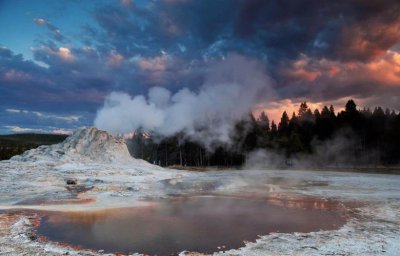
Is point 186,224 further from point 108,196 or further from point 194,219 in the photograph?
point 108,196

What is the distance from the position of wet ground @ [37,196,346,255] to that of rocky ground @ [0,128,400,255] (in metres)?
0.76

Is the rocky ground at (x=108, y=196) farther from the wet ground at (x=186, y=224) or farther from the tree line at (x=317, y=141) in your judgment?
the tree line at (x=317, y=141)

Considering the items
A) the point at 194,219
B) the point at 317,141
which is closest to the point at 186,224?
the point at 194,219

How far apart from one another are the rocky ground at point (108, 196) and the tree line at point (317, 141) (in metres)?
32.0

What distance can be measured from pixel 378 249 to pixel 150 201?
46.0ft

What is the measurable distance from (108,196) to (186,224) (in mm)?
10236

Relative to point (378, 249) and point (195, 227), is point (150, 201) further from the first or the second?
point (378, 249)

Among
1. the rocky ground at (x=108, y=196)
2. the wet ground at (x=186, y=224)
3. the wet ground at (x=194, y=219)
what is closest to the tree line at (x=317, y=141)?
the rocky ground at (x=108, y=196)

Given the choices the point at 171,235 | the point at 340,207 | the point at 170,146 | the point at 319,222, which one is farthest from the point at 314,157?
the point at 171,235

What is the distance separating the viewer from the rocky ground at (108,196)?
11.7 m

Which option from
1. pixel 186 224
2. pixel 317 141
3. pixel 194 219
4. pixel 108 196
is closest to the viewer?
pixel 186 224

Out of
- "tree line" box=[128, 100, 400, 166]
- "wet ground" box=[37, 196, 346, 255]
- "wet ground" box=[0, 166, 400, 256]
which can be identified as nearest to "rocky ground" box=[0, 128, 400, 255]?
"wet ground" box=[0, 166, 400, 256]

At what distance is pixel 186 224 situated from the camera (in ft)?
51.2

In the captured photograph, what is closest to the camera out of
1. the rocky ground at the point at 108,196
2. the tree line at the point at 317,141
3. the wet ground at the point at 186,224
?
the rocky ground at the point at 108,196
